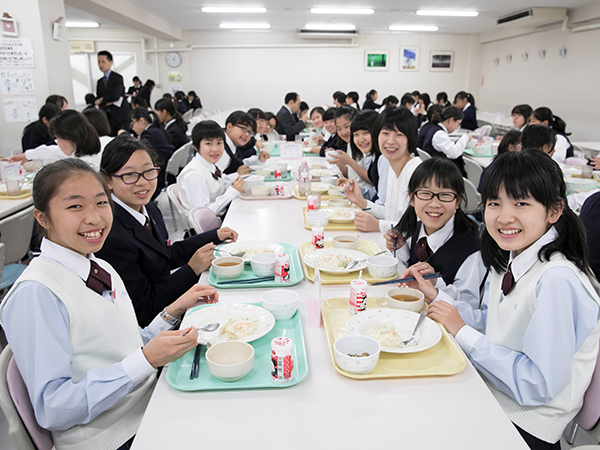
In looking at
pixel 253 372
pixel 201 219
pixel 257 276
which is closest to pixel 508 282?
pixel 253 372

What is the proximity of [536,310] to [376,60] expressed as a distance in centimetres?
1233

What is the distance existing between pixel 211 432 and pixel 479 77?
529 inches

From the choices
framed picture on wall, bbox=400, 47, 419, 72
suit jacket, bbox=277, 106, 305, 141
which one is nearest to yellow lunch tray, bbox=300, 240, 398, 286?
suit jacket, bbox=277, 106, 305, 141

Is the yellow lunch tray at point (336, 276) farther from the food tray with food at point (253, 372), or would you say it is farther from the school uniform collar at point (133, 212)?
the school uniform collar at point (133, 212)

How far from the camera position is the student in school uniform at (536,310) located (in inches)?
41.9

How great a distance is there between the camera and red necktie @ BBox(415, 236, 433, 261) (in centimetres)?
180

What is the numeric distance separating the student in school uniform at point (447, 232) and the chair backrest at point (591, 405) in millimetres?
549

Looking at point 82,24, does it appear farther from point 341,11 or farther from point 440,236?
point 440,236

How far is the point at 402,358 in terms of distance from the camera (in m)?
1.17

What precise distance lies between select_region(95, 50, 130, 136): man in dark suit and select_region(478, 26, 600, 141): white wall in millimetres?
7938

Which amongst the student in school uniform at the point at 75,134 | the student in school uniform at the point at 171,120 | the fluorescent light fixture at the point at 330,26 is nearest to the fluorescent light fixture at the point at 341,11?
the fluorescent light fixture at the point at 330,26

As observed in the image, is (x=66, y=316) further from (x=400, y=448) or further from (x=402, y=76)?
(x=402, y=76)

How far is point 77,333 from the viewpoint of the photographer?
1.08 meters

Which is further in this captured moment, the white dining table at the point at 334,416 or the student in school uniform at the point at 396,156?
the student in school uniform at the point at 396,156
